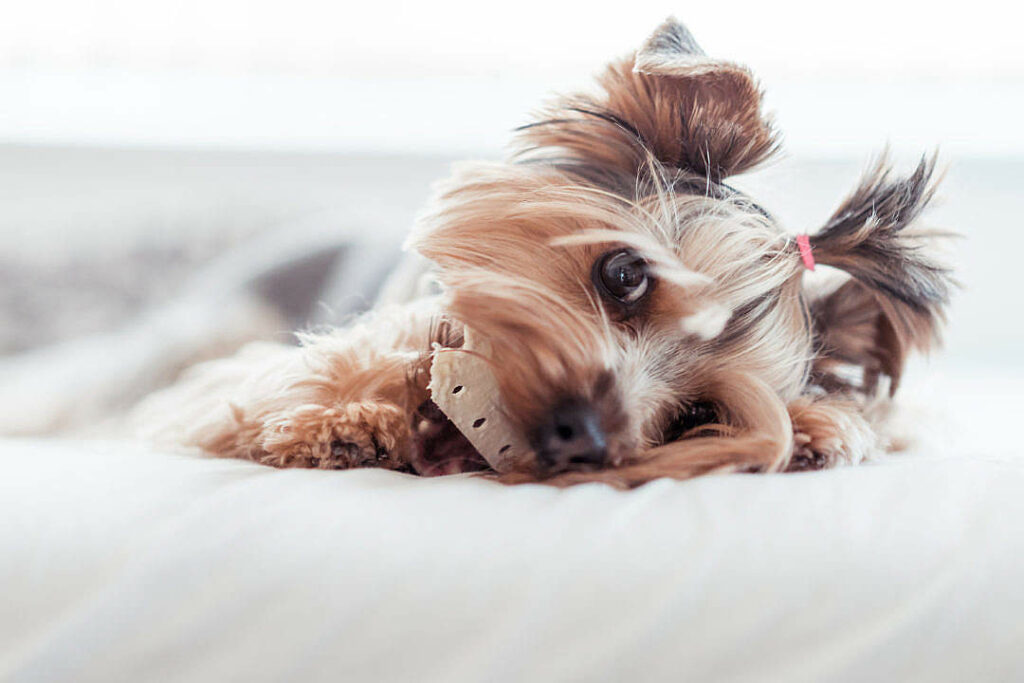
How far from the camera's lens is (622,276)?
1.24 metres

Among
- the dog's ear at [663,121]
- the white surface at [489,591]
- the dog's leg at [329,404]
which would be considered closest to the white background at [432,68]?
the dog's ear at [663,121]

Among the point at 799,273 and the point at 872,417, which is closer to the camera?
the point at 799,273

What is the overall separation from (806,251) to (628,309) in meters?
0.33

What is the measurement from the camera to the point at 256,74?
2789 millimetres

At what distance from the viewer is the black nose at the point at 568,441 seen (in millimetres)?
1121

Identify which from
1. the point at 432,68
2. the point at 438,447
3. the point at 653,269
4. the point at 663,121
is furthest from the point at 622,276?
the point at 432,68

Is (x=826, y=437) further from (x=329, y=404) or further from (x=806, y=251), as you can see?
(x=329, y=404)

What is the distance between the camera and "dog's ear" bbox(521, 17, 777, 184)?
121 centimetres

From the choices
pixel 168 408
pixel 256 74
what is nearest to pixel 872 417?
pixel 168 408

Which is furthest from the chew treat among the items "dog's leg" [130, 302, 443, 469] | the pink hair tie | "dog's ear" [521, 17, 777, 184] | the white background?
the white background

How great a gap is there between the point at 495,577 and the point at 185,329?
1577 millimetres

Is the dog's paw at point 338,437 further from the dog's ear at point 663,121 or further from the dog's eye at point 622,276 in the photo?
the dog's ear at point 663,121

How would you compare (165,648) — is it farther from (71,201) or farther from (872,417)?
(71,201)

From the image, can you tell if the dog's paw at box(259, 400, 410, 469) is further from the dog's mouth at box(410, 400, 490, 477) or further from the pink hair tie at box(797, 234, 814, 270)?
the pink hair tie at box(797, 234, 814, 270)
